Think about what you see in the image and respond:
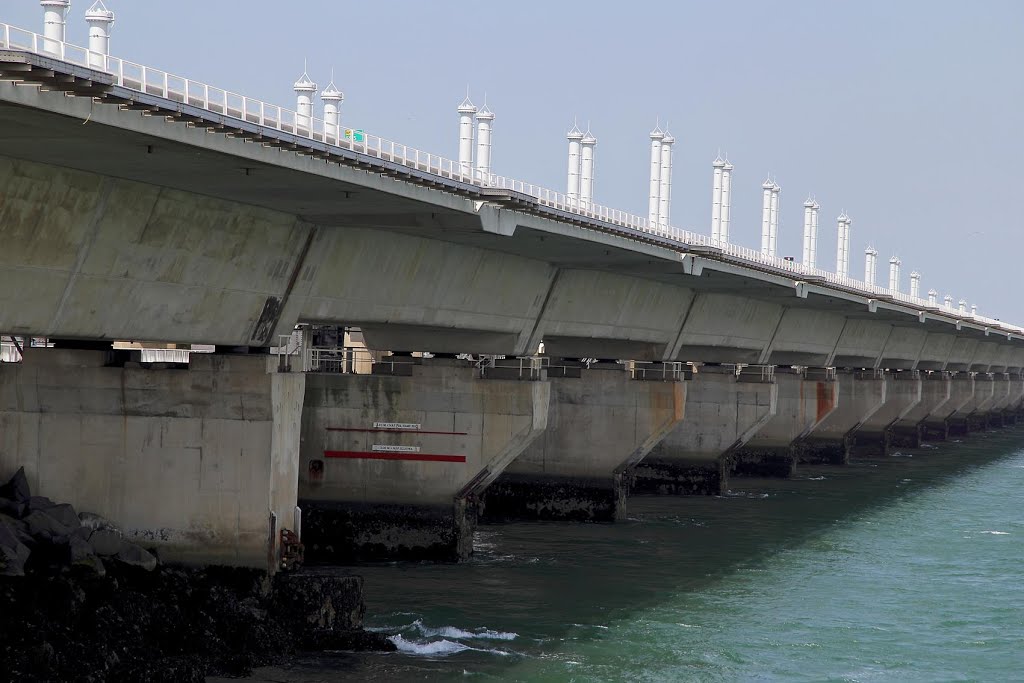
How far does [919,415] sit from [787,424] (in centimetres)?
3792

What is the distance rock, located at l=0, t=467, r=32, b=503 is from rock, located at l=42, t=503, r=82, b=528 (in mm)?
347

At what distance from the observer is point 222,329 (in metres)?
31.6

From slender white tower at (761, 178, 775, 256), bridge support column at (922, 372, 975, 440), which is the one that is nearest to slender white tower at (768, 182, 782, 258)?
slender white tower at (761, 178, 775, 256)

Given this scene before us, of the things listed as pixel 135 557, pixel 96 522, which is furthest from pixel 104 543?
pixel 96 522

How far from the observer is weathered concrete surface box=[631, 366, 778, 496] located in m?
66.6

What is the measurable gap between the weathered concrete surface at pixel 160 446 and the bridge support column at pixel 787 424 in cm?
4782

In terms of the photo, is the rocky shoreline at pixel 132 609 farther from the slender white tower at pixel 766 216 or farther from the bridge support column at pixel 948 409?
the bridge support column at pixel 948 409

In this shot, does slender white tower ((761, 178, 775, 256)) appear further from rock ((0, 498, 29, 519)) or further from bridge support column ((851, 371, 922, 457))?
rock ((0, 498, 29, 519))

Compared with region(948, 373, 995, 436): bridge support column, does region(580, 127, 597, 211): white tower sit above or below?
above

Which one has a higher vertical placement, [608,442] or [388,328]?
[388,328]

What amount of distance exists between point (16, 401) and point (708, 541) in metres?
26.1

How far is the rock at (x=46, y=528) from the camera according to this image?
29344 millimetres

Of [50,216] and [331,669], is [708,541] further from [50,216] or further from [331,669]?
[50,216]

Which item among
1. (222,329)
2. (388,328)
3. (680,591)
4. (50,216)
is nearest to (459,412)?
(388,328)
